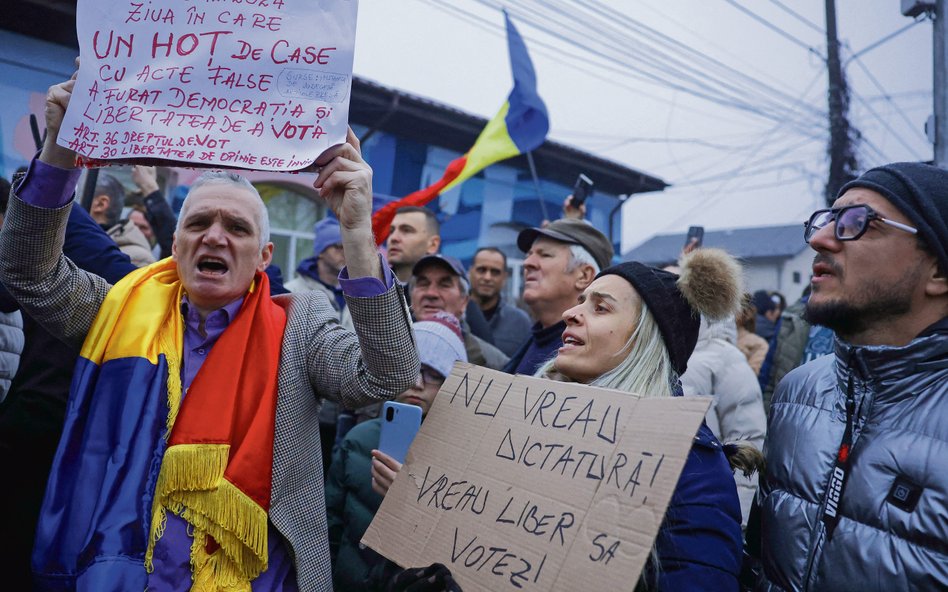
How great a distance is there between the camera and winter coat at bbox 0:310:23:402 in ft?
7.66

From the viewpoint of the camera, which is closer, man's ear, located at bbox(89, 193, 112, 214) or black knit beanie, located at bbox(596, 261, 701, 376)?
black knit beanie, located at bbox(596, 261, 701, 376)

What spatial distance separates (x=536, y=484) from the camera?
155cm

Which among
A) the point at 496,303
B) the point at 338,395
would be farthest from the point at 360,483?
the point at 496,303

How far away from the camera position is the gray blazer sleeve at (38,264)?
5.94 ft

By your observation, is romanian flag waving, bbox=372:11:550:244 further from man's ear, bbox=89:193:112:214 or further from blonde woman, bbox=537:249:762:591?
blonde woman, bbox=537:249:762:591

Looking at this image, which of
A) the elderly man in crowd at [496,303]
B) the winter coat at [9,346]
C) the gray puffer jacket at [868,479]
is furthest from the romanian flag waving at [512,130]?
the gray puffer jacket at [868,479]

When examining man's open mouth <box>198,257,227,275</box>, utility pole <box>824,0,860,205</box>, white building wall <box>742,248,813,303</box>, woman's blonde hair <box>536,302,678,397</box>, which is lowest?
woman's blonde hair <box>536,302,678,397</box>

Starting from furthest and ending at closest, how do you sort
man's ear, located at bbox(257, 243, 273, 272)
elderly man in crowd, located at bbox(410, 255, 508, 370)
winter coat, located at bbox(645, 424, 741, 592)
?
elderly man in crowd, located at bbox(410, 255, 508, 370)
man's ear, located at bbox(257, 243, 273, 272)
winter coat, located at bbox(645, 424, 741, 592)

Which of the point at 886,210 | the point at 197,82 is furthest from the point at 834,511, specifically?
the point at 197,82

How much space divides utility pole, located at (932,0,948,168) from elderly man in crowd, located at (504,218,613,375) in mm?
3018

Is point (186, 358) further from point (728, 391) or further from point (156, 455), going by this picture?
point (728, 391)

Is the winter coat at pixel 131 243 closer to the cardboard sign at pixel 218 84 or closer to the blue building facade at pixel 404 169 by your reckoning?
the cardboard sign at pixel 218 84

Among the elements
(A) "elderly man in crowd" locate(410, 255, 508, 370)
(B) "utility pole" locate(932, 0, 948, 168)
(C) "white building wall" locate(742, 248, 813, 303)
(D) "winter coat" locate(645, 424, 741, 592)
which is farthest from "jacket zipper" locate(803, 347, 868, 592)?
(C) "white building wall" locate(742, 248, 813, 303)

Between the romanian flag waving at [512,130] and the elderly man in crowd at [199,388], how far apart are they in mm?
3246
